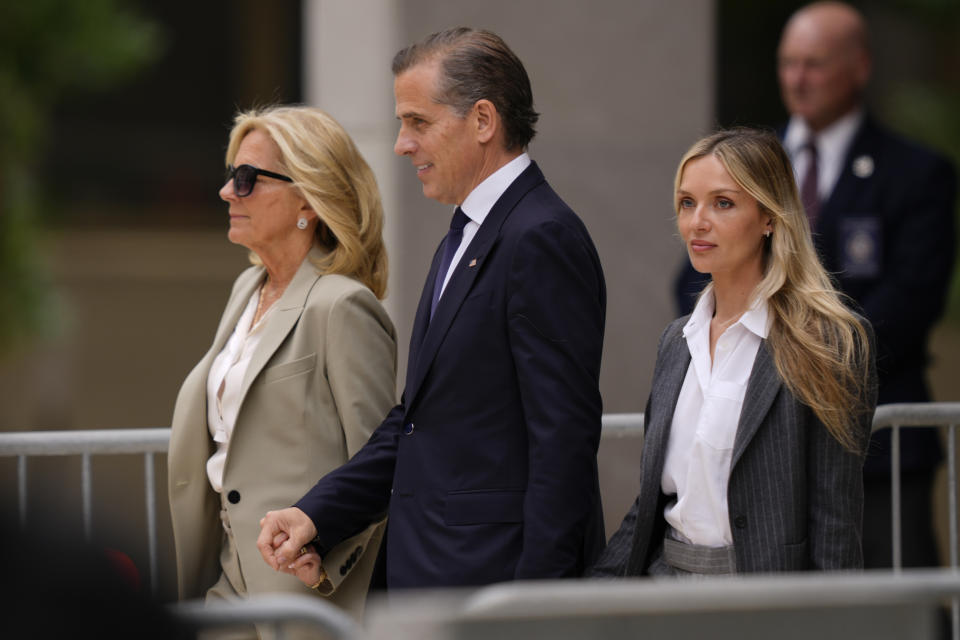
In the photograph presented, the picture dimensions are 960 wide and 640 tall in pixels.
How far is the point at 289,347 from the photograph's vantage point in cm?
397

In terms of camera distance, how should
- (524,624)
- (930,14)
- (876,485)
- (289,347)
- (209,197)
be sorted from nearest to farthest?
(524,624) < (289,347) < (876,485) < (930,14) < (209,197)

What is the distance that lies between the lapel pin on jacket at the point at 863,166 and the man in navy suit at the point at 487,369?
222 cm

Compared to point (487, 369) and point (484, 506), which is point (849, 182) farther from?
point (484, 506)

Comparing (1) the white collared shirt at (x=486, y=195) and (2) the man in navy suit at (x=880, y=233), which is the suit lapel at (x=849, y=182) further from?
(1) the white collared shirt at (x=486, y=195)

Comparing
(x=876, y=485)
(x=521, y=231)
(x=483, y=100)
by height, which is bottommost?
(x=876, y=485)

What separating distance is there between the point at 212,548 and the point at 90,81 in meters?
8.30

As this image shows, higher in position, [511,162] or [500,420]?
[511,162]

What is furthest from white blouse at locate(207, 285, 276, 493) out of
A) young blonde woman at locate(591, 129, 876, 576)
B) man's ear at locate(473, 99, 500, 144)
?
young blonde woman at locate(591, 129, 876, 576)

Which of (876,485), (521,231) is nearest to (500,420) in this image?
(521,231)

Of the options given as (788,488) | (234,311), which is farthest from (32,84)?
(788,488)

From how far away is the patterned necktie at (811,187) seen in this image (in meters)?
5.39

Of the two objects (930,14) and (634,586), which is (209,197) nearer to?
(930,14)

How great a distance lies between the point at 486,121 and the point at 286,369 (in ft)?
3.10

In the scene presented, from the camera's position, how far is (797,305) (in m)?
3.29
